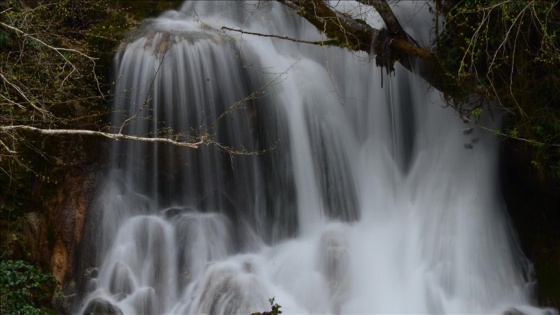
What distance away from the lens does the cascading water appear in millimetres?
7594

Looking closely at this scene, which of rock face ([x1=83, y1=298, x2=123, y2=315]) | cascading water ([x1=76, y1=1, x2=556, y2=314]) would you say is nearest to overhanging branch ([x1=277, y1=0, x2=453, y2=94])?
cascading water ([x1=76, y1=1, x2=556, y2=314])

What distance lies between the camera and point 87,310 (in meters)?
7.23

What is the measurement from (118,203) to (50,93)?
1.60 metres

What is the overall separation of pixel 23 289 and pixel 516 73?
229 inches

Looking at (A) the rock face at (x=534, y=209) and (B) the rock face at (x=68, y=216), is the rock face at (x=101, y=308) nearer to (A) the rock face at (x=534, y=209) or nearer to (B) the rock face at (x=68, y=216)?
(B) the rock face at (x=68, y=216)

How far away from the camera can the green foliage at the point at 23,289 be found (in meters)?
6.37

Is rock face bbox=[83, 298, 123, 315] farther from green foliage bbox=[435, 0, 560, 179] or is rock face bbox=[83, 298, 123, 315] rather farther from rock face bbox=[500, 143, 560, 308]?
rock face bbox=[500, 143, 560, 308]

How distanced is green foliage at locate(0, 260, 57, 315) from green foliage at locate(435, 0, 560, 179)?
499 centimetres

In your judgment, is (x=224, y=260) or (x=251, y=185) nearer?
(x=224, y=260)

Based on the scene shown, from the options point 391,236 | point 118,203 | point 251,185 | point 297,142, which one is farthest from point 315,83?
point 118,203

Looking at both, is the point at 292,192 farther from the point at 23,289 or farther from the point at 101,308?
the point at 23,289

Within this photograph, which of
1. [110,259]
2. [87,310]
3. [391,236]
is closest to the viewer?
[87,310]

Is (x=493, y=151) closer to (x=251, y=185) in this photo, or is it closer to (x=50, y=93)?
(x=251, y=185)

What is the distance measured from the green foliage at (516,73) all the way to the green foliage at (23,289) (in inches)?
196
